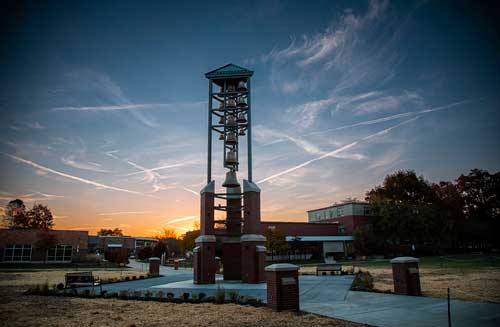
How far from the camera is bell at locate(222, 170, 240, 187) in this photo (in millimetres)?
23984

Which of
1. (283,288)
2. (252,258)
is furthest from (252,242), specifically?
(283,288)

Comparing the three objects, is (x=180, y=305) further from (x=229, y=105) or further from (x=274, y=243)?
(x=274, y=243)

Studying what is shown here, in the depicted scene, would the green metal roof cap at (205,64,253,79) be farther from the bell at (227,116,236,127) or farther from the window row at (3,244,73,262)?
the window row at (3,244,73,262)

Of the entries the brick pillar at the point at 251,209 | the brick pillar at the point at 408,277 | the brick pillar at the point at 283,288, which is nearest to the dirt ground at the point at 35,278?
the brick pillar at the point at 251,209

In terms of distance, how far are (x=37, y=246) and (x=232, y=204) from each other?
40.9 meters

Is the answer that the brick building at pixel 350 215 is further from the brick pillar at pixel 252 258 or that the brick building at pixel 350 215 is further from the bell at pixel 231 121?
the brick pillar at pixel 252 258

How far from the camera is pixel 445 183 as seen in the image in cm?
7600

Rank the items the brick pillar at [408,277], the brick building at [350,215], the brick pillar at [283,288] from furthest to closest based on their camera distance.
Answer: the brick building at [350,215] → the brick pillar at [408,277] → the brick pillar at [283,288]

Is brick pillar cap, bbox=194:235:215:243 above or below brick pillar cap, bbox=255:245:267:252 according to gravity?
above

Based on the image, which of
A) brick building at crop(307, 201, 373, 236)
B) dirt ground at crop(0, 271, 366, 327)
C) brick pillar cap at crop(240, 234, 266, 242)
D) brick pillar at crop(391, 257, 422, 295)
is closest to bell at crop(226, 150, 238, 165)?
brick pillar cap at crop(240, 234, 266, 242)

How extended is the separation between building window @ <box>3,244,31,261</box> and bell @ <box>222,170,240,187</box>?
147 feet

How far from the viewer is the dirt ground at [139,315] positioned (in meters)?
9.89

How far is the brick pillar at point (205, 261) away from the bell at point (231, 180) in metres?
3.59

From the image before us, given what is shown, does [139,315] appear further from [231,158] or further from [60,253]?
[60,253]
